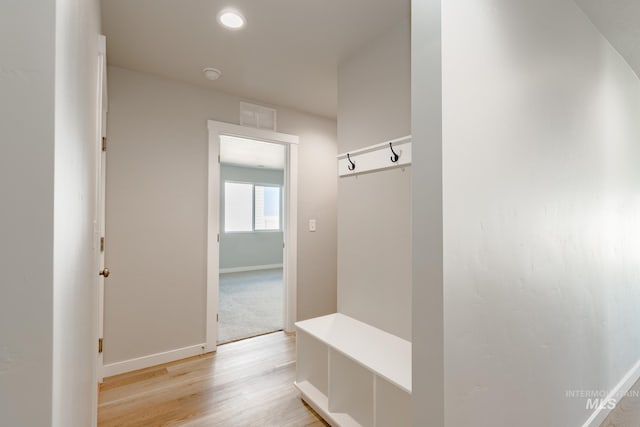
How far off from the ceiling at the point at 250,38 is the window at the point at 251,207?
4.43 m

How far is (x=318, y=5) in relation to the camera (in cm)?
181

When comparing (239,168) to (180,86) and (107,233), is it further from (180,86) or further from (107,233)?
(107,233)

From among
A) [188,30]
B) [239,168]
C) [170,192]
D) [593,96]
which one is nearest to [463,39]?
[593,96]

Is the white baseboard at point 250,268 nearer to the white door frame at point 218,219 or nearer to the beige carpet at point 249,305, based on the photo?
the beige carpet at point 249,305

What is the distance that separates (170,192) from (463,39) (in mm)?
2556

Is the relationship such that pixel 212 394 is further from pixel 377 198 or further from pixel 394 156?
pixel 394 156

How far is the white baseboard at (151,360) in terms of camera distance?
→ 8.00 ft

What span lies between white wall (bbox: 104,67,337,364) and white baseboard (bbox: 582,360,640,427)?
2976 mm

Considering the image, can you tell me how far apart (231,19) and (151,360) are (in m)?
2.75

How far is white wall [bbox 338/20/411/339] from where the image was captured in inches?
76.6

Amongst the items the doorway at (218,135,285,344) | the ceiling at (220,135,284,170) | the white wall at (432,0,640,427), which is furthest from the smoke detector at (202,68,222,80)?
the white wall at (432,0,640,427)

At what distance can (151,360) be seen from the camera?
260 centimetres

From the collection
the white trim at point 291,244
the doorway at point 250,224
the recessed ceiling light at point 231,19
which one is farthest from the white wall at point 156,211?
the doorway at point 250,224
